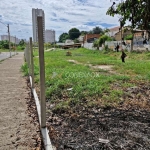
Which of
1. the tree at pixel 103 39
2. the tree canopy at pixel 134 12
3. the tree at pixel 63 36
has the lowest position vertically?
the tree canopy at pixel 134 12

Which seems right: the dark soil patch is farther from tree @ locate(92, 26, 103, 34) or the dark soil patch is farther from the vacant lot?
tree @ locate(92, 26, 103, 34)

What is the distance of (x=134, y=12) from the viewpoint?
125 inches

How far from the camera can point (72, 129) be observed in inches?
113

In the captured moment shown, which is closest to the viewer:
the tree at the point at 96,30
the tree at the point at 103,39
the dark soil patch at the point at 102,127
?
the dark soil patch at the point at 102,127

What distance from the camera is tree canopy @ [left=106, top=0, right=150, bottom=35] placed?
2958 millimetres

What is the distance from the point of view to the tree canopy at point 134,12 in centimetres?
296

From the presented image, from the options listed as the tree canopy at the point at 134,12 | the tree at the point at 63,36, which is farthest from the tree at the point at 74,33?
the tree canopy at the point at 134,12

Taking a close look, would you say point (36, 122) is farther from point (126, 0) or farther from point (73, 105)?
point (126, 0)

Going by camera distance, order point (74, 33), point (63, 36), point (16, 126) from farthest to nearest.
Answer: point (63, 36) → point (74, 33) → point (16, 126)

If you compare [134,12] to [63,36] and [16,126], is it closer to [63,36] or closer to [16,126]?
[16,126]

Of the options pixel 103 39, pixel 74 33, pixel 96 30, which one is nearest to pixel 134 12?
pixel 103 39

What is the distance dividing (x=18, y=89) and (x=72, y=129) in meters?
3.43

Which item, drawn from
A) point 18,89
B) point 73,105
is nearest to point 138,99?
point 73,105

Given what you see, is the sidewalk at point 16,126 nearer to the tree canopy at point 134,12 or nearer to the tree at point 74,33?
the tree canopy at point 134,12
